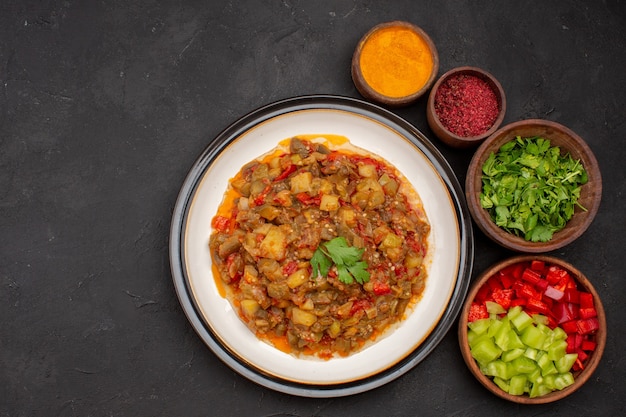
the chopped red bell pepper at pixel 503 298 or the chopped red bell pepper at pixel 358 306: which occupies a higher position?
the chopped red bell pepper at pixel 358 306

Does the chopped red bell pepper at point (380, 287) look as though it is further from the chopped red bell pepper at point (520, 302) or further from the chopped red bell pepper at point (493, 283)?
the chopped red bell pepper at point (520, 302)

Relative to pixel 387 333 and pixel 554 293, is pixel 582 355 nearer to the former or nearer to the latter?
pixel 554 293

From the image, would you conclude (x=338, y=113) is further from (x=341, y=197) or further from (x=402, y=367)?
(x=402, y=367)

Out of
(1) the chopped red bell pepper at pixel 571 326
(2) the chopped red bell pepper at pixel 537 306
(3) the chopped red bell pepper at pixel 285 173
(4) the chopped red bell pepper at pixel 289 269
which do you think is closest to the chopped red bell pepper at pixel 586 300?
(1) the chopped red bell pepper at pixel 571 326

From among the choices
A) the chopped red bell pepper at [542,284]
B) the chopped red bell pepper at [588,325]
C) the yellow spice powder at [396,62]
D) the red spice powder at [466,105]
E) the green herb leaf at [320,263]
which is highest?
the yellow spice powder at [396,62]

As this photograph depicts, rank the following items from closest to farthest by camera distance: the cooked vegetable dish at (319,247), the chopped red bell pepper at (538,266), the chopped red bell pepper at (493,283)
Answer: the cooked vegetable dish at (319,247) → the chopped red bell pepper at (538,266) → the chopped red bell pepper at (493,283)

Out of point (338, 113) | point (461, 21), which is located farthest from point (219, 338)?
point (461, 21)

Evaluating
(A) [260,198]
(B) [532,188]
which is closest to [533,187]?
(B) [532,188]
